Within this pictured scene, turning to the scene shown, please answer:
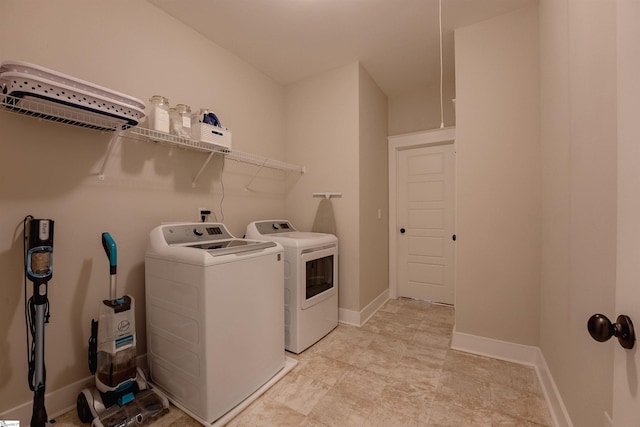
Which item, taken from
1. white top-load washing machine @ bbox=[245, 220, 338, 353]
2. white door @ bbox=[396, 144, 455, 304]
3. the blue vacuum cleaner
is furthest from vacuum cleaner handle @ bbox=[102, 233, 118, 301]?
white door @ bbox=[396, 144, 455, 304]

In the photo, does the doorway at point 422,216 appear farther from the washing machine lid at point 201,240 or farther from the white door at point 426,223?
the washing machine lid at point 201,240

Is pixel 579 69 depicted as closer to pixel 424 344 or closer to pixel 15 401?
pixel 424 344

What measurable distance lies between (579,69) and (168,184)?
8.22 ft

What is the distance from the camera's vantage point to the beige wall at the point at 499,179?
1.94m

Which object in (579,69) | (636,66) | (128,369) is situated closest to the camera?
(636,66)

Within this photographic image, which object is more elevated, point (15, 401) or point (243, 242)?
point (243, 242)

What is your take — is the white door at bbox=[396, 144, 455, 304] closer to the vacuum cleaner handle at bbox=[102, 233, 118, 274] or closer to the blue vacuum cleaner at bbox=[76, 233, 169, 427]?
the blue vacuum cleaner at bbox=[76, 233, 169, 427]

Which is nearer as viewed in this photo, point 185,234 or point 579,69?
point 579,69

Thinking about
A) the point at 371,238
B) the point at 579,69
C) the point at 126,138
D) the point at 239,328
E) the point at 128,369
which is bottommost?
the point at 128,369

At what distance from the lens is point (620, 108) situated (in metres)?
0.56

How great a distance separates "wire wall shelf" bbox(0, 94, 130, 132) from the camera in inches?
48.3

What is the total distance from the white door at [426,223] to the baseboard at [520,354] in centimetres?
115

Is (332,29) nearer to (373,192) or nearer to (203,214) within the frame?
(373,192)

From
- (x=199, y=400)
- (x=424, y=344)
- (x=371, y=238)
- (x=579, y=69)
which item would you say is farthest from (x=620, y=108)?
(x=371, y=238)
